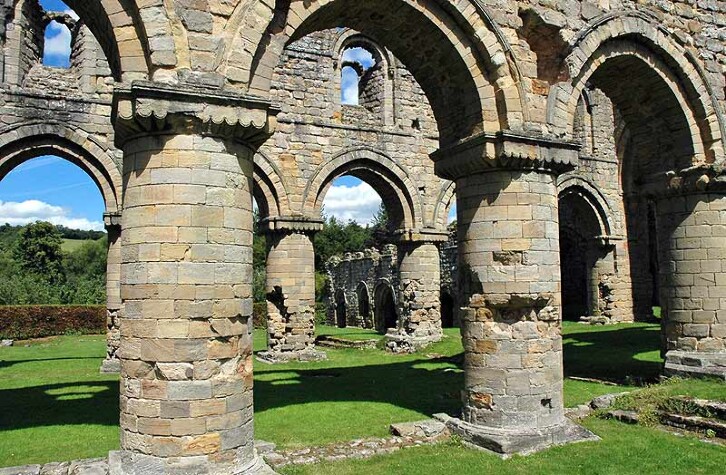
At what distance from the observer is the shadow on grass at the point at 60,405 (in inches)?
331

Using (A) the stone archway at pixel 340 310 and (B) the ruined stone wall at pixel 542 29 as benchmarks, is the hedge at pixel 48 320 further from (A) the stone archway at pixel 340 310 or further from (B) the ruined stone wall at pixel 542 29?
(B) the ruined stone wall at pixel 542 29

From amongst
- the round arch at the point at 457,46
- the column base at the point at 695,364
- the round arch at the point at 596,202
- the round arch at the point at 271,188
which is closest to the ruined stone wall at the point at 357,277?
the round arch at the point at 596,202

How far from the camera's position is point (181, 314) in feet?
→ 17.4

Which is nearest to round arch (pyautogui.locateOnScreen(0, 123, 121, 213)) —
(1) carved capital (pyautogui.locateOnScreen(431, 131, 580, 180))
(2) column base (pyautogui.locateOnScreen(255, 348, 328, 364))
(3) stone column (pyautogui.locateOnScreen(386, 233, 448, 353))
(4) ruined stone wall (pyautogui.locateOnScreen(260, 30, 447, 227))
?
(4) ruined stone wall (pyautogui.locateOnScreen(260, 30, 447, 227))

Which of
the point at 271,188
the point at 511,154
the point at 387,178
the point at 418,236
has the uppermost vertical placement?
the point at 387,178

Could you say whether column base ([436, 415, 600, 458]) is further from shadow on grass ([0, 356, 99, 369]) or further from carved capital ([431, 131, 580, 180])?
shadow on grass ([0, 356, 99, 369])

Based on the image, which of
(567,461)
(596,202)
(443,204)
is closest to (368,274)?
(596,202)

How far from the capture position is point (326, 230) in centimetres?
4725

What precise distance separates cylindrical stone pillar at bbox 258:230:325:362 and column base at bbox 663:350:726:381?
8.49 metres

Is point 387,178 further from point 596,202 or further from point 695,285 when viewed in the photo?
point 695,285

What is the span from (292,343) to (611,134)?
14288 mm

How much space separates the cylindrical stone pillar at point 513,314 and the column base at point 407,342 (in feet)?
29.6

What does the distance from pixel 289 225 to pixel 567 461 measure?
10.2m

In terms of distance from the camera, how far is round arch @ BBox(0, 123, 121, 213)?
1333 centimetres
